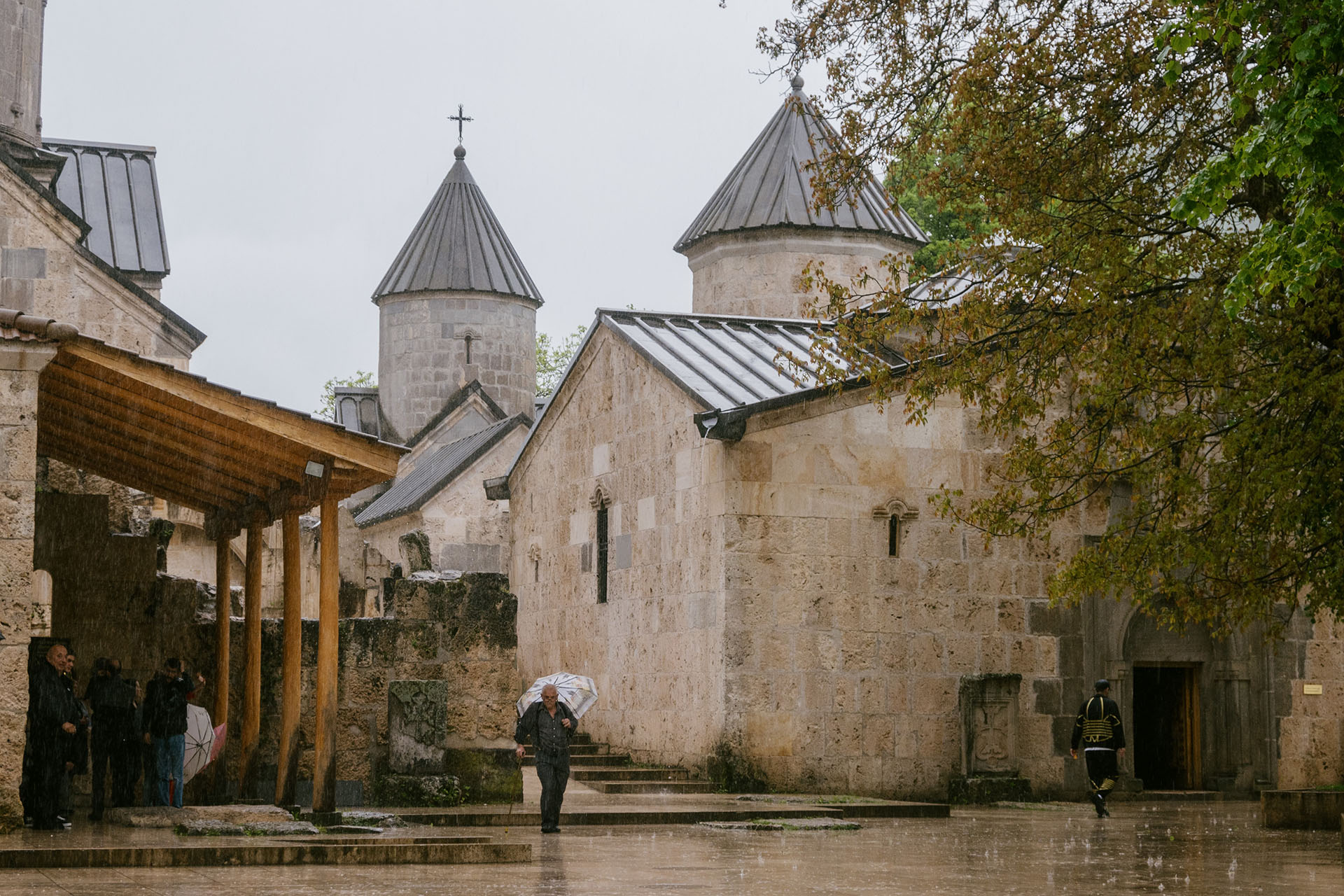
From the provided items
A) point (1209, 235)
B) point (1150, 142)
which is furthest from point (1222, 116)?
Result: point (1209, 235)

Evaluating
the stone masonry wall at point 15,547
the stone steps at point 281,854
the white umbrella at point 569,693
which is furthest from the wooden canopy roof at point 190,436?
the stone steps at point 281,854

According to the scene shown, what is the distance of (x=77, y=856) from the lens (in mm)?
9555

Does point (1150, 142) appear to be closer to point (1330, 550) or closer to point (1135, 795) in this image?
point (1330, 550)

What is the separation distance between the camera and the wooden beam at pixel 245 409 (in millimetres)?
10883

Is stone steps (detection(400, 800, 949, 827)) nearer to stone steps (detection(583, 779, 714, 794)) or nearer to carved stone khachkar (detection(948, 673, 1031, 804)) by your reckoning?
stone steps (detection(583, 779, 714, 794))

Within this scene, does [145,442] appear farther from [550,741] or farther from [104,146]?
[104,146]

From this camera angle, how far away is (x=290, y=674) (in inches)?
514

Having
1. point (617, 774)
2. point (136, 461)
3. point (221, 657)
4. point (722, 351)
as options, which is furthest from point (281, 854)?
point (722, 351)

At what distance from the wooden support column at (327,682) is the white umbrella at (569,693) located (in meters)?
1.88

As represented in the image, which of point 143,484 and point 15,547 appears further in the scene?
point 143,484

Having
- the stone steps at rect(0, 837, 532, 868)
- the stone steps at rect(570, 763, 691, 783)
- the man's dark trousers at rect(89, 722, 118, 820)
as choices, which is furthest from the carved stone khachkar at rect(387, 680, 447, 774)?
the stone steps at rect(570, 763, 691, 783)

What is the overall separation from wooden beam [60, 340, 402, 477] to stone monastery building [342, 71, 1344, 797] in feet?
17.4

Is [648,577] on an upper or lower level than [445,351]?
lower

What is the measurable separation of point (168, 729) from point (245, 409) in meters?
3.44
